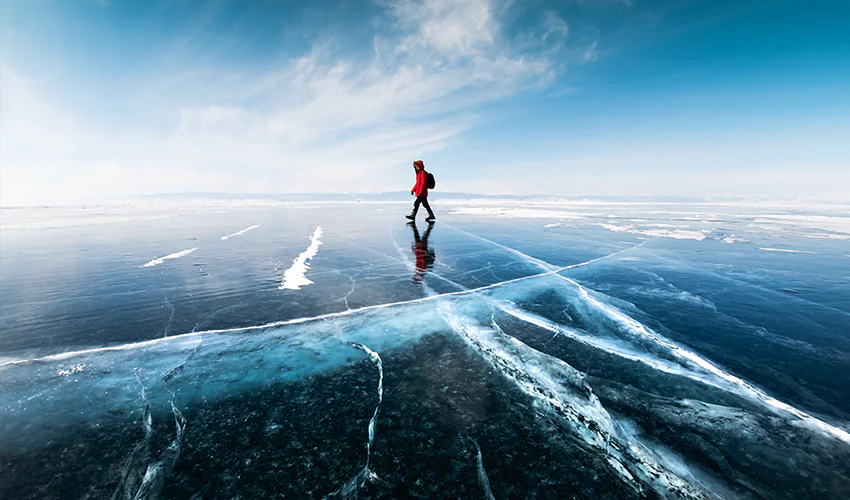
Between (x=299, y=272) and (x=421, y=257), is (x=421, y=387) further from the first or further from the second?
(x=421, y=257)

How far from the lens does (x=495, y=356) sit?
9.55ft

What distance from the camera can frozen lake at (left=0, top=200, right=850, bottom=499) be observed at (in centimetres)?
169

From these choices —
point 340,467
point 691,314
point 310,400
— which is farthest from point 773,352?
point 310,400

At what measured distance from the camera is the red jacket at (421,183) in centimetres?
1380

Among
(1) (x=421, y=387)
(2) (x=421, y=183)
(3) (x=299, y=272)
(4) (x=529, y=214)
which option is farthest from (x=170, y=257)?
(4) (x=529, y=214)

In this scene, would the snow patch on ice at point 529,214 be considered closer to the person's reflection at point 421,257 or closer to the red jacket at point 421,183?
the red jacket at point 421,183

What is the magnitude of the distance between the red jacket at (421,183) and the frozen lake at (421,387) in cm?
890

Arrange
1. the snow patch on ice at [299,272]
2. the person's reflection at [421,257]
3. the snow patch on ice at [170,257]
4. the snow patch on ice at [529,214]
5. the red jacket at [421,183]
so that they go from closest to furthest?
the snow patch on ice at [299,272] < the person's reflection at [421,257] < the snow patch on ice at [170,257] < the red jacket at [421,183] < the snow patch on ice at [529,214]

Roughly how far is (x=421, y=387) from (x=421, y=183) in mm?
12105

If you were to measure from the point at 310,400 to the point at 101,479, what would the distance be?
1061mm

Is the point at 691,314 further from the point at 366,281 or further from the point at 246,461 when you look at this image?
the point at 246,461

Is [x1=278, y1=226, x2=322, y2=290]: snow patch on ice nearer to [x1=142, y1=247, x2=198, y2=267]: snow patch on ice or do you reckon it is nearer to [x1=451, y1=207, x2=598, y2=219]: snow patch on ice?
[x1=142, y1=247, x2=198, y2=267]: snow patch on ice

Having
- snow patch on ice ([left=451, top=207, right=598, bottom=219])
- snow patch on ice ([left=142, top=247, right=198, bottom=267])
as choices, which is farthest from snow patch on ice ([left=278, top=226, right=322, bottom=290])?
snow patch on ice ([left=451, top=207, right=598, bottom=219])

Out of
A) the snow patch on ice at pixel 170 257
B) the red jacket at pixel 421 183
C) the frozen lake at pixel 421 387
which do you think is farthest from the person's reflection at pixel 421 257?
the snow patch on ice at pixel 170 257
